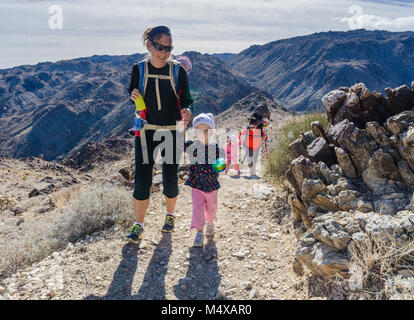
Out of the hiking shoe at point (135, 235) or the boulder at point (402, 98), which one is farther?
the hiking shoe at point (135, 235)

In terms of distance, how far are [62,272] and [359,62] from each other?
149643 millimetres

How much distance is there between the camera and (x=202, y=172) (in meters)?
3.43

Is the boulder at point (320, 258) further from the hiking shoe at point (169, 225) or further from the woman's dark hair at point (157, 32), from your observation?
the woman's dark hair at point (157, 32)

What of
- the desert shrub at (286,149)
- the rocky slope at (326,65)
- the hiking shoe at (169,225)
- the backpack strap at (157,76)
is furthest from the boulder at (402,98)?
the rocky slope at (326,65)

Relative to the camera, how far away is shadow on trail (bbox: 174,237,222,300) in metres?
2.73

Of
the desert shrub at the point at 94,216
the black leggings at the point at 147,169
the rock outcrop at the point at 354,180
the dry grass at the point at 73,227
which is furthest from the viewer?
the desert shrub at the point at 94,216

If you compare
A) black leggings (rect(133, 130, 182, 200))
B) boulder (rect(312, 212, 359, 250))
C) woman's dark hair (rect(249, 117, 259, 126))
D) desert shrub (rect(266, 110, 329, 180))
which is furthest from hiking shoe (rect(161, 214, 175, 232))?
woman's dark hair (rect(249, 117, 259, 126))

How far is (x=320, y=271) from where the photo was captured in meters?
2.48

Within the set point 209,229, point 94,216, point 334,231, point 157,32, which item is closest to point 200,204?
point 209,229

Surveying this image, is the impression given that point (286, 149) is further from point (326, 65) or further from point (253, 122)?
point (326, 65)

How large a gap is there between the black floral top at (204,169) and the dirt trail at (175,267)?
2.16 ft

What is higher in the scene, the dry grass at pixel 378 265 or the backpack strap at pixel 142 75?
the backpack strap at pixel 142 75

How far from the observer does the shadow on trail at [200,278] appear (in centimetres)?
273

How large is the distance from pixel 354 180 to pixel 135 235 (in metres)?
2.27
